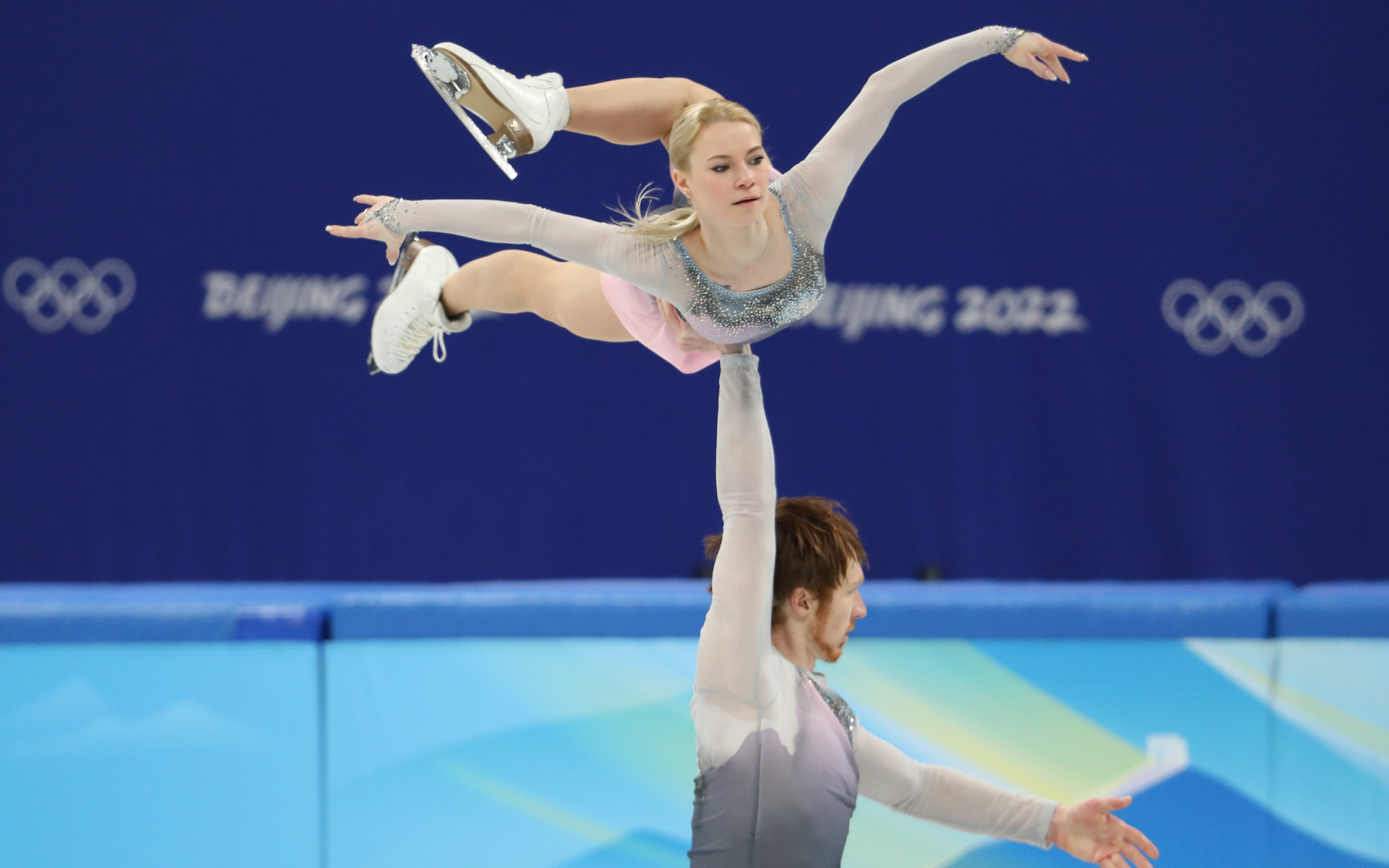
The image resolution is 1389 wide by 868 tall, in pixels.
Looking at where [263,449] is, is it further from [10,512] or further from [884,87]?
[884,87]

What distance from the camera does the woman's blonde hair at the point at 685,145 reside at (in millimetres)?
1840

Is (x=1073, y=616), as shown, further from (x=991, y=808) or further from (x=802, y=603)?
(x=802, y=603)

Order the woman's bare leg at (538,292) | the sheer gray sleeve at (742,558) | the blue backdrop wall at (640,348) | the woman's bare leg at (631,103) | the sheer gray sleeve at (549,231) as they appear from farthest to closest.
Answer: the blue backdrop wall at (640,348)
the woman's bare leg at (538,292)
the woman's bare leg at (631,103)
the sheer gray sleeve at (549,231)
the sheer gray sleeve at (742,558)

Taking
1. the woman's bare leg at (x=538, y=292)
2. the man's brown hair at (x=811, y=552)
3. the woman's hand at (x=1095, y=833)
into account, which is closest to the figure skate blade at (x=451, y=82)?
the woman's bare leg at (x=538, y=292)

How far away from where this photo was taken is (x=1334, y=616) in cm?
241

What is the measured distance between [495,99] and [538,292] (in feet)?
1.41

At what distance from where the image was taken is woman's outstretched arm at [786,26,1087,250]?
6.25ft

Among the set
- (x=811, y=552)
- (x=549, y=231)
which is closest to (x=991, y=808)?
(x=811, y=552)

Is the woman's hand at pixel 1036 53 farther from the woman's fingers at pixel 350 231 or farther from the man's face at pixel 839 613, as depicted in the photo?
the woman's fingers at pixel 350 231

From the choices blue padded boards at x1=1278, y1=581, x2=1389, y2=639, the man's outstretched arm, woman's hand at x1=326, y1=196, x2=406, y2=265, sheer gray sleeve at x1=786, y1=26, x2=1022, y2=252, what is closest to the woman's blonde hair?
sheer gray sleeve at x1=786, y1=26, x2=1022, y2=252

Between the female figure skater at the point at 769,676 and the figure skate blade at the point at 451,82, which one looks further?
the figure skate blade at the point at 451,82

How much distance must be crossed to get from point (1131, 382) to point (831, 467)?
117 centimetres

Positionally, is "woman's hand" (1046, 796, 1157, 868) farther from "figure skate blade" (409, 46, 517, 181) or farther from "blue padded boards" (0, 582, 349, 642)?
"blue padded boards" (0, 582, 349, 642)

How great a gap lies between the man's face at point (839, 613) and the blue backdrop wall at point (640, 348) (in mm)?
2936
